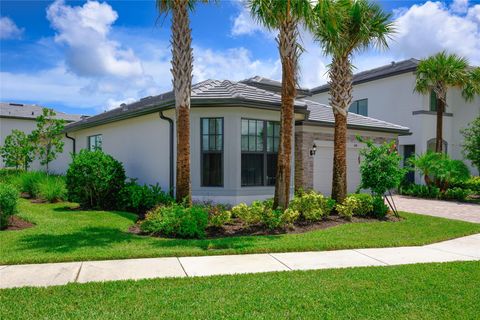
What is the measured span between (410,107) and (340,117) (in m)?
11.7

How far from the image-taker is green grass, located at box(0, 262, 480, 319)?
415 cm

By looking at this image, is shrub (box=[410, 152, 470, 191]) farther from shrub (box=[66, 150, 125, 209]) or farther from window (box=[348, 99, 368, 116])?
shrub (box=[66, 150, 125, 209])

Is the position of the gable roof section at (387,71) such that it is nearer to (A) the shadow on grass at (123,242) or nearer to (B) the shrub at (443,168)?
(B) the shrub at (443,168)

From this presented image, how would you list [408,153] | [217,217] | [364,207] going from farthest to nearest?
[408,153], [364,207], [217,217]

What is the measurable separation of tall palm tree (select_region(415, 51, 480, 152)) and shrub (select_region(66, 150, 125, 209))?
16037 millimetres

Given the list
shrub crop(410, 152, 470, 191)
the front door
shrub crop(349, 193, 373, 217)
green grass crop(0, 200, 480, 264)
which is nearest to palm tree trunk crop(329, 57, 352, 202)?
shrub crop(349, 193, 373, 217)

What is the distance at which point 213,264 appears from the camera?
6.16 metres

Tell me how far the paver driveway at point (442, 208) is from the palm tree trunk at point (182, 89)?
28.2ft

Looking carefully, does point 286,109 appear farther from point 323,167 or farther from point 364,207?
point 323,167

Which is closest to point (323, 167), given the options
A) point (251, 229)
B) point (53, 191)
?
point (251, 229)

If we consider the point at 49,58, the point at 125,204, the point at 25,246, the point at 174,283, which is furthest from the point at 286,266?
the point at 49,58

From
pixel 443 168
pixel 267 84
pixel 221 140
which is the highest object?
pixel 267 84

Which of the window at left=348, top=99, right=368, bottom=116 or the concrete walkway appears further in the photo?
the window at left=348, top=99, right=368, bottom=116

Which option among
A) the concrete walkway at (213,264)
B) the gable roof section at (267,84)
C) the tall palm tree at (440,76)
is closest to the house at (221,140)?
the gable roof section at (267,84)
